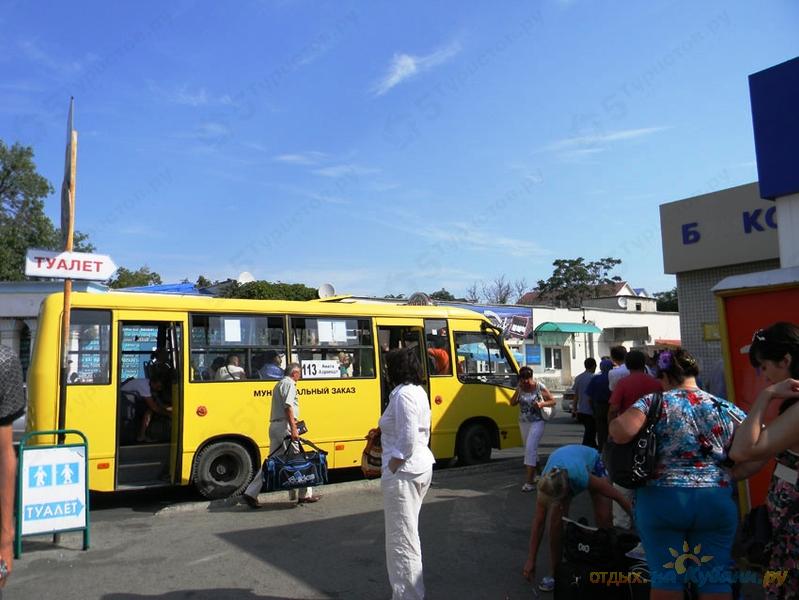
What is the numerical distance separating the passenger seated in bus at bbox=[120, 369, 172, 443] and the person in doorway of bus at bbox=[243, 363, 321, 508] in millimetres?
1945

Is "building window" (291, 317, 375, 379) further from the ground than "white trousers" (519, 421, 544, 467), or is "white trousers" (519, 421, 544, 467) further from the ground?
"building window" (291, 317, 375, 379)

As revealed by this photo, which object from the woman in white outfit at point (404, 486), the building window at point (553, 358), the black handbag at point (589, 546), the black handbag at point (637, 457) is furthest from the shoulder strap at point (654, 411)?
the building window at point (553, 358)

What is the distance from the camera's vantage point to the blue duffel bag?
7.44 meters

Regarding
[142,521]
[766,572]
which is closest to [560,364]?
[142,521]

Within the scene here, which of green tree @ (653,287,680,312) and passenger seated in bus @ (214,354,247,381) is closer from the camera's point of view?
passenger seated in bus @ (214,354,247,381)

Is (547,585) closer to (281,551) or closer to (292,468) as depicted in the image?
(281,551)

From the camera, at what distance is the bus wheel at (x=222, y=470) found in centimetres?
838

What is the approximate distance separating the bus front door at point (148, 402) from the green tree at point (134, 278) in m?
46.4

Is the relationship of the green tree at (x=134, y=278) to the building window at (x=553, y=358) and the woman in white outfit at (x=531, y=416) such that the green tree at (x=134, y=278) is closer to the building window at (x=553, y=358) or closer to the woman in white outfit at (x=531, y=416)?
the building window at (x=553, y=358)

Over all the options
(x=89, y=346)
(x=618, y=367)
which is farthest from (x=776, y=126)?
(x=89, y=346)

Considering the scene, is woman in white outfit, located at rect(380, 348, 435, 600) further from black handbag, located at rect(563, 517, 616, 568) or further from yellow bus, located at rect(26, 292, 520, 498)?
yellow bus, located at rect(26, 292, 520, 498)

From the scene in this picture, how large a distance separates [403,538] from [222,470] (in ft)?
16.3

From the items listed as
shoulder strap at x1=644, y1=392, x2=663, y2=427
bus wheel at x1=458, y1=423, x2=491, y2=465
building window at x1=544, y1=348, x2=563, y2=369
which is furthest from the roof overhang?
shoulder strap at x1=644, y1=392, x2=663, y2=427

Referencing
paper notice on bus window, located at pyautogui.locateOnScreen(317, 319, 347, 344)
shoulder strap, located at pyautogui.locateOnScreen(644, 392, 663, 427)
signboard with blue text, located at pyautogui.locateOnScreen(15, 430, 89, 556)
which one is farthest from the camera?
paper notice on bus window, located at pyautogui.locateOnScreen(317, 319, 347, 344)
